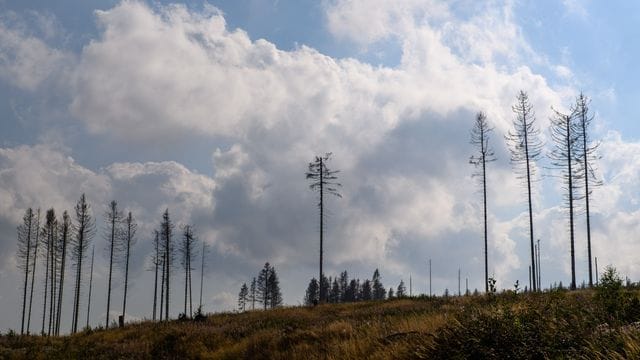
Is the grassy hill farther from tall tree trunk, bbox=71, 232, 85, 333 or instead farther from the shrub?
tall tree trunk, bbox=71, 232, 85, 333

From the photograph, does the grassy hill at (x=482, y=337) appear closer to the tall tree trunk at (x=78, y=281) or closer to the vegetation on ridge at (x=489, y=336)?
the vegetation on ridge at (x=489, y=336)

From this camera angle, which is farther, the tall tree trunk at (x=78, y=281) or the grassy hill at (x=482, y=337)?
the tall tree trunk at (x=78, y=281)

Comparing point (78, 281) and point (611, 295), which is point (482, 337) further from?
point (78, 281)

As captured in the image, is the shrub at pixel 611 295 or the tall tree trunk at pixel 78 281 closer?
the shrub at pixel 611 295

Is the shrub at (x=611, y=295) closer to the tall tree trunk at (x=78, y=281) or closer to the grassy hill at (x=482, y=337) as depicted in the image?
the grassy hill at (x=482, y=337)

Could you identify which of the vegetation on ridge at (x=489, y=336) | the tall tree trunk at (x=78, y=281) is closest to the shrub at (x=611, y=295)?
the vegetation on ridge at (x=489, y=336)

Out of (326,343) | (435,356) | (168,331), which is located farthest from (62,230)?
(435,356)

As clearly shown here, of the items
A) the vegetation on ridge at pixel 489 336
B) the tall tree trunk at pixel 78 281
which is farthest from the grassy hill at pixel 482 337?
the tall tree trunk at pixel 78 281

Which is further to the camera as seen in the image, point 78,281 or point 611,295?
point 78,281

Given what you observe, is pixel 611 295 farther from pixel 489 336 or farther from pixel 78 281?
pixel 78 281

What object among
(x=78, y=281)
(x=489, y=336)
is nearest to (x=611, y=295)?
(x=489, y=336)

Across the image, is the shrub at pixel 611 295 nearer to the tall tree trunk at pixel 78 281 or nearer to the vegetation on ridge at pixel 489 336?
the vegetation on ridge at pixel 489 336

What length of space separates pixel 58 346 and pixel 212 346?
8269 mm

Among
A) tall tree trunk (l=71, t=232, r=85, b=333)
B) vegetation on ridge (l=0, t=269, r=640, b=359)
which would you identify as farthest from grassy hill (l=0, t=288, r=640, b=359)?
tall tree trunk (l=71, t=232, r=85, b=333)
